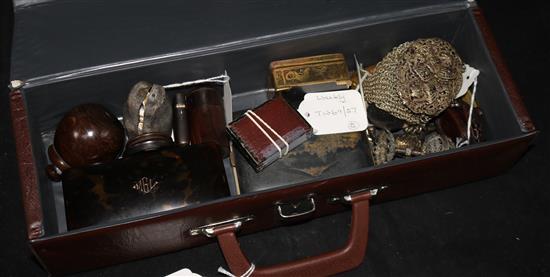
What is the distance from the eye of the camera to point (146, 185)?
4.04 feet

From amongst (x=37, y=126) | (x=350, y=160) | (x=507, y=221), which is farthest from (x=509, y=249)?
(x=37, y=126)

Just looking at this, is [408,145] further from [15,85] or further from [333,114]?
[15,85]

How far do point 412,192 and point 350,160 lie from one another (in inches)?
8.3

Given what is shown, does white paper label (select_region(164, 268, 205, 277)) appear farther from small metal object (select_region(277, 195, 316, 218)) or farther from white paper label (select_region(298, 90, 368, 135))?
white paper label (select_region(298, 90, 368, 135))

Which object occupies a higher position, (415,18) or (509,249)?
(415,18)

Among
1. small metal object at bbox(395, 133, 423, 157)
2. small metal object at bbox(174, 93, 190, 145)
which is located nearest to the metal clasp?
small metal object at bbox(395, 133, 423, 157)

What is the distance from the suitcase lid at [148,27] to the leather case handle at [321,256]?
0.43 m

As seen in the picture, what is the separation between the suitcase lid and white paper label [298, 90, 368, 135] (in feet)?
0.58

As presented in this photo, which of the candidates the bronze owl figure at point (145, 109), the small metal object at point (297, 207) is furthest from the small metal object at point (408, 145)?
the bronze owl figure at point (145, 109)

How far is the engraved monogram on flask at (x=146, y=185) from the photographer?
123cm

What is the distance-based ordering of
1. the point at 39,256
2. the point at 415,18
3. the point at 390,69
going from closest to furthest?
the point at 39,256
the point at 390,69
the point at 415,18

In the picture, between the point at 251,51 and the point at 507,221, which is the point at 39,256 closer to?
the point at 251,51

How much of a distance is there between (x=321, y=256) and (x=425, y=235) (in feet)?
1.14

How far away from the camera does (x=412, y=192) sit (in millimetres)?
1465
